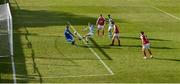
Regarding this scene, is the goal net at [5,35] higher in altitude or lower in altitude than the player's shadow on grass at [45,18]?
higher

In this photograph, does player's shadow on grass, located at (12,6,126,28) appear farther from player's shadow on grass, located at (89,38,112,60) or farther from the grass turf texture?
player's shadow on grass, located at (89,38,112,60)

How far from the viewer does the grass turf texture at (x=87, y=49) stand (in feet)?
81.7

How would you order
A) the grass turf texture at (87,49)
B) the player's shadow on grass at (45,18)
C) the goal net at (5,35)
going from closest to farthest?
1. the grass turf texture at (87,49)
2. the goal net at (5,35)
3. the player's shadow on grass at (45,18)

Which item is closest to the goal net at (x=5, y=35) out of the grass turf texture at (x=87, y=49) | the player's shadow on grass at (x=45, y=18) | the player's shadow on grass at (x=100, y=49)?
the grass turf texture at (x=87, y=49)

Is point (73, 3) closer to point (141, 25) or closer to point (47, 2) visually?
point (47, 2)

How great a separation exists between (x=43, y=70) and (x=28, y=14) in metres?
24.2

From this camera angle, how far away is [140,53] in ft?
100

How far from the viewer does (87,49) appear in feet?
103

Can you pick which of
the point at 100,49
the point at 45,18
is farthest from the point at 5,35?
the point at 45,18

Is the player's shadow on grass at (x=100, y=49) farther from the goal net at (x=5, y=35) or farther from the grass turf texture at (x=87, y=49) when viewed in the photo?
the goal net at (x=5, y=35)

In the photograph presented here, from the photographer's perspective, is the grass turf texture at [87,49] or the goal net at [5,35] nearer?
the grass turf texture at [87,49]

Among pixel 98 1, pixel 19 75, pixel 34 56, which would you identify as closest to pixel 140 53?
pixel 34 56

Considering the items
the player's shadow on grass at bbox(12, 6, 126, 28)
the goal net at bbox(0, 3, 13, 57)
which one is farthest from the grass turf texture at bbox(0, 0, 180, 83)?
the goal net at bbox(0, 3, 13, 57)

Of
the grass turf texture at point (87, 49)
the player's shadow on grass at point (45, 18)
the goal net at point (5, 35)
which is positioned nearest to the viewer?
the grass turf texture at point (87, 49)
